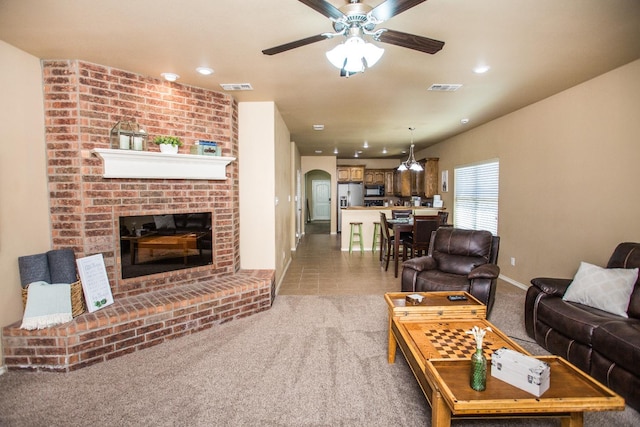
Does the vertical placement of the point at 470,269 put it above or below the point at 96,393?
above

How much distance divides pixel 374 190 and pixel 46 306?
9.36m

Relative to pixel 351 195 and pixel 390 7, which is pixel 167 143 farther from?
pixel 351 195

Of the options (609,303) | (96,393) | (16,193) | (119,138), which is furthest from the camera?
(119,138)

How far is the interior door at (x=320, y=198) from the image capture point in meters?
13.5

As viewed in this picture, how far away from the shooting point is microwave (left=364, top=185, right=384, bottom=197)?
421 inches

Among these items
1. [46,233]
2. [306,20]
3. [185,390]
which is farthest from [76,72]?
[185,390]

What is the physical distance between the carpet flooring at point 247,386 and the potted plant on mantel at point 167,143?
6.02 feet

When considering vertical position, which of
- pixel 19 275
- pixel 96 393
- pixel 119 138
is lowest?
pixel 96 393

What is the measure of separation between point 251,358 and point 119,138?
2.34m

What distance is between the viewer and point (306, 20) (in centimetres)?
215

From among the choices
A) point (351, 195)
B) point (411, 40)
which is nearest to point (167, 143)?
point (411, 40)

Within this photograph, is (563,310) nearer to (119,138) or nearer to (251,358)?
(251,358)

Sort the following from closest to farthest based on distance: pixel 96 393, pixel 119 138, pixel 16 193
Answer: pixel 96 393 < pixel 16 193 < pixel 119 138

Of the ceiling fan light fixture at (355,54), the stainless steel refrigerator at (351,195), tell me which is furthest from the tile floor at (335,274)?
the stainless steel refrigerator at (351,195)
